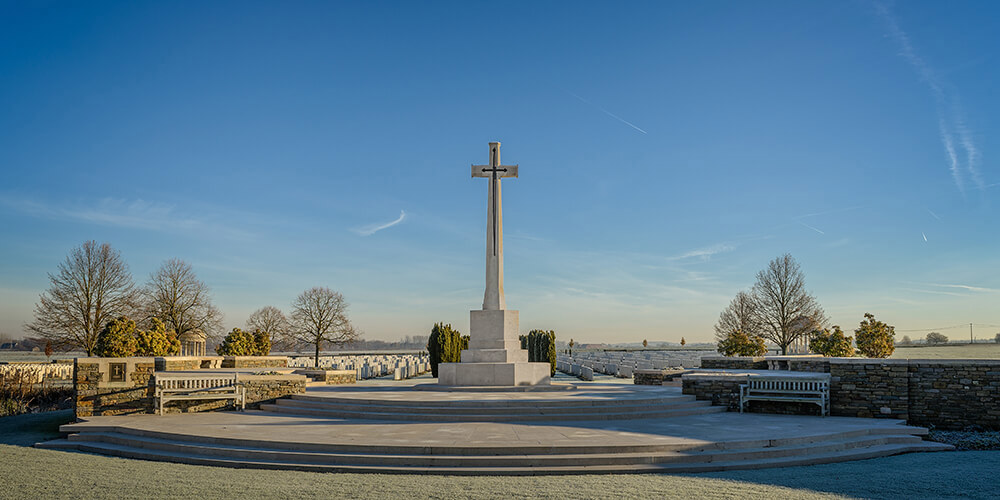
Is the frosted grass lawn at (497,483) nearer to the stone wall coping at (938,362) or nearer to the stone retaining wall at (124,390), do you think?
the stone wall coping at (938,362)

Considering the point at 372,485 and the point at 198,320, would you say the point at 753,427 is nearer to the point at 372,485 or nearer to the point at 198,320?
the point at 372,485

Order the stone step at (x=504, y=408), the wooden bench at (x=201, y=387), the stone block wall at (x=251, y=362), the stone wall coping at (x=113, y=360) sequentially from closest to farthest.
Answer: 1. the stone step at (x=504, y=408)
2. the stone wall coping at (x=113, y=360)
3. the wooden bench at (x=201, y=387)
4. the stone block wall at (x=251, y=362)

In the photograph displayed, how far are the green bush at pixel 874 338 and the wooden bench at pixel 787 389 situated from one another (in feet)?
43.9

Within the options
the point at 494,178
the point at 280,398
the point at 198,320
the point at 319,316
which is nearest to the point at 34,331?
the point at 198,320

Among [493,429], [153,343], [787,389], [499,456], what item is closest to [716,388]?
[787,389]

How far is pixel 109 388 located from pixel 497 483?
9.66 m

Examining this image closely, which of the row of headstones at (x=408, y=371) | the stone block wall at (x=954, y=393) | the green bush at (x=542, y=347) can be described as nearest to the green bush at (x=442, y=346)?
the row of headstones at (x=408, y=371)

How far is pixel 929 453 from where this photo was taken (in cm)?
970

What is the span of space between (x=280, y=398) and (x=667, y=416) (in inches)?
327

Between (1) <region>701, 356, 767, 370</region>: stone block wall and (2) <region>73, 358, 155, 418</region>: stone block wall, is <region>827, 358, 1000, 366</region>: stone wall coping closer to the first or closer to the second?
(1) <region>701, 356, 767, 370</region>: stone block wall

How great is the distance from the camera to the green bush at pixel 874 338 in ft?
79.5

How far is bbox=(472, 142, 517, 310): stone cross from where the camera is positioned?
17.2 m

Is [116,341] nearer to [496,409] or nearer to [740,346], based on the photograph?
[496,409]

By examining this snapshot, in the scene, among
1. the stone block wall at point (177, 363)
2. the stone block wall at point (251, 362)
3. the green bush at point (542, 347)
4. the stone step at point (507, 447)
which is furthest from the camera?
the green bush at point (542, 347)
